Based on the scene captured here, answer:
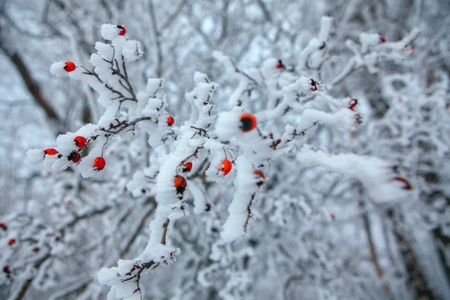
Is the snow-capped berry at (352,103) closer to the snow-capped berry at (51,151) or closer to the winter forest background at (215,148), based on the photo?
the winter forest background at (215,148)

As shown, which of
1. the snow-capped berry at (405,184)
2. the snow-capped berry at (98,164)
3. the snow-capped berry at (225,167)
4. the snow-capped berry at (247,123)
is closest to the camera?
the snow-capped berry at (405,184)

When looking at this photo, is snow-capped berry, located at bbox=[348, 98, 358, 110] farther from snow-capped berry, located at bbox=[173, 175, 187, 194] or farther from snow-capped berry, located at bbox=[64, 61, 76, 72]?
snow-capped berry, located at bbox=[64, 61, 76, 72]

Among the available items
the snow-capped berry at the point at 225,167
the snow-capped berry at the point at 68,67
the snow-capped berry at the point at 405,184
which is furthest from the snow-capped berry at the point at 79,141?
the snow-capped berry at the point at 405,184

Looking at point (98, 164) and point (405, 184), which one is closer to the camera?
point (405, 184)

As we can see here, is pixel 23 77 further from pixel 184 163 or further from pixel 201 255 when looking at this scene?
pixel 184 163

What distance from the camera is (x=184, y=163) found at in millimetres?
832

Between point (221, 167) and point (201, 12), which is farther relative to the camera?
point (201, 12)

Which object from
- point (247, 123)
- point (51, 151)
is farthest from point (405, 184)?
point (51, 151)

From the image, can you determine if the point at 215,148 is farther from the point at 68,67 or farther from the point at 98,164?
the point at 68,67

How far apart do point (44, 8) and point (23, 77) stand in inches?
116

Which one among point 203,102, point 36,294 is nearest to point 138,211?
point 203,102

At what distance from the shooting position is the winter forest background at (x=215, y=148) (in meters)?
0.86

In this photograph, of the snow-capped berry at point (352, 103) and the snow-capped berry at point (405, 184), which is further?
the snow-capped berry at point (352, 103)

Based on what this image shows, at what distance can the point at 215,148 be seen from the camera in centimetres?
86
